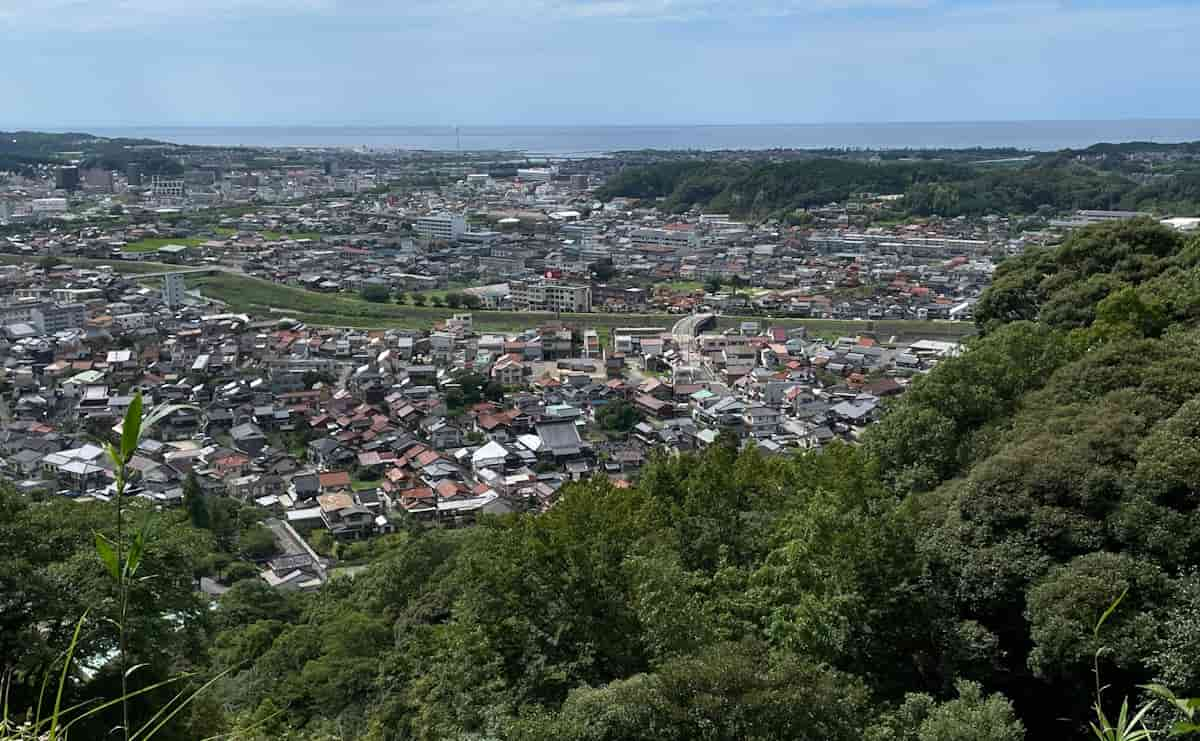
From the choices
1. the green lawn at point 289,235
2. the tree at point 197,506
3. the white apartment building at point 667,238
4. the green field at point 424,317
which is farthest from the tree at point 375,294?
the tree at point 197,506

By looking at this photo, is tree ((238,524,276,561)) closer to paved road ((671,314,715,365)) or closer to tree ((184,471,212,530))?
tree ((184,471,212,530))

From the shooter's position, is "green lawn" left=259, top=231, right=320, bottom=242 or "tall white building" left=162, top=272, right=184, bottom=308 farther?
"green lawn" left=259, top=231, right=320, bottom=242

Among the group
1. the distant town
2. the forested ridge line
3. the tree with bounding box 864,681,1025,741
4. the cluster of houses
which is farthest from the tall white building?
the tree with bounding box 864,681,1025,741

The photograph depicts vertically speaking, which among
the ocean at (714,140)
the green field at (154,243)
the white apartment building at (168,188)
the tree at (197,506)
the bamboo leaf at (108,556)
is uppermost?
the ocean at (714,140)

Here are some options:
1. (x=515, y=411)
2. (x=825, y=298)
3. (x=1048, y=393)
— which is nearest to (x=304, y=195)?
(x=825, y=298)

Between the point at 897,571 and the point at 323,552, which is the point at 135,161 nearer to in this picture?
the point at 323,552

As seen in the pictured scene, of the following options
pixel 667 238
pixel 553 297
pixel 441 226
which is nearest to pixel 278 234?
pixel 441 226

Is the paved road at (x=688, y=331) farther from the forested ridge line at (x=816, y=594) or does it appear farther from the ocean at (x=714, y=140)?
the ocean at (x=714, y=140)
